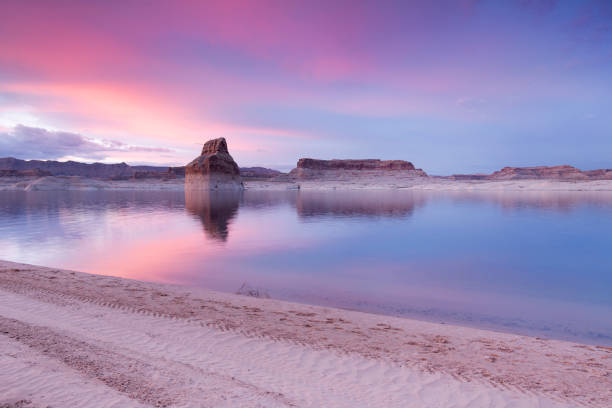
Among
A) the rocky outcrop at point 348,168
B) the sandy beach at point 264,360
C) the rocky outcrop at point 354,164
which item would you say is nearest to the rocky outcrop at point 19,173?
the rocky outcrop at point 348,168

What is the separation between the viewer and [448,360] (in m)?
4.41

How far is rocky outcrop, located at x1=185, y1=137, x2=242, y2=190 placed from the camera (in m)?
84.4

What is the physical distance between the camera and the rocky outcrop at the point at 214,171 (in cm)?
8444

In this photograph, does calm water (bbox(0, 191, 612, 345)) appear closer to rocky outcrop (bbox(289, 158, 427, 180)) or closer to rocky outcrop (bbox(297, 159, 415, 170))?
rocky outcrop (bbox(289, 158, 427, 180))

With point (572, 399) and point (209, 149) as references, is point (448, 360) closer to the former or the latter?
point (572, 399)

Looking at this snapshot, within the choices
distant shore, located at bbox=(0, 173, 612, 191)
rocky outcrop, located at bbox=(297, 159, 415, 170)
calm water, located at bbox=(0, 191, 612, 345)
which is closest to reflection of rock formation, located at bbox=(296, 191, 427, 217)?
calm water, located at bbox=(0, 191, 612, 345)

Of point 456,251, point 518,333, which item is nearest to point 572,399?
point 518,333

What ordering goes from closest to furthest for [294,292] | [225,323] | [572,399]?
[572,399], [225,323], [294,292]

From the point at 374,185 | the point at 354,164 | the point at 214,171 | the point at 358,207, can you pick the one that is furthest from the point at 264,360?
the point at 354,164

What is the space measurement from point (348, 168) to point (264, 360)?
145284 millimetres

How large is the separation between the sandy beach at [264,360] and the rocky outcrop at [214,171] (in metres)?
80.5

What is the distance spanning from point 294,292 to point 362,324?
284 cm

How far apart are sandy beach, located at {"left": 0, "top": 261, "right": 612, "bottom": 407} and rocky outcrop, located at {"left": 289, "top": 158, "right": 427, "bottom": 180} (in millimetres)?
128662

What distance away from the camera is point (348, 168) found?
14738 centimetres
